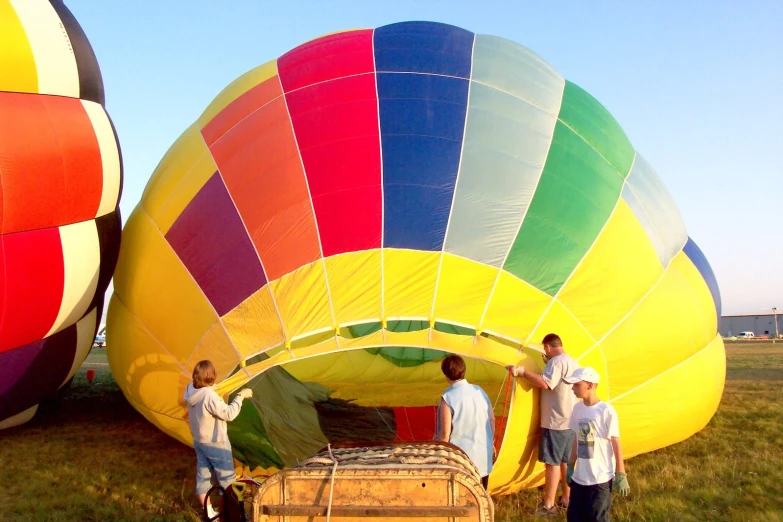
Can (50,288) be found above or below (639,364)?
above

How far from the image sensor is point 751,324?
6022 cm

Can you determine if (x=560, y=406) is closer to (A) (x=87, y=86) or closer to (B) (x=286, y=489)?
(B) (x=286, y=489)

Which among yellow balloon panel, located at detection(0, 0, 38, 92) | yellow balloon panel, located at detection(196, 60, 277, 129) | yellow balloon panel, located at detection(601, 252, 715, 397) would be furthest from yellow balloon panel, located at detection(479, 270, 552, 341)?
yellow balloon panel, located at detection(0, 0, 38, 92)

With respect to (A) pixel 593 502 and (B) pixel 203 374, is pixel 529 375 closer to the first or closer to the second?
(A) pixel 593 502

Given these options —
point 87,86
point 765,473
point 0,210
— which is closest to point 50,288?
point 0,210

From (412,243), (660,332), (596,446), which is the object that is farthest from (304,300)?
(660,332)

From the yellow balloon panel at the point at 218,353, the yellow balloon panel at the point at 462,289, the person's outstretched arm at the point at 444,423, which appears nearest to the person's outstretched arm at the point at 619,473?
the person's outstretched arm at the point at 444,423

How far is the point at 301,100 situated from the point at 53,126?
73.1 inches

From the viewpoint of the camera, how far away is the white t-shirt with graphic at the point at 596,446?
3336mm

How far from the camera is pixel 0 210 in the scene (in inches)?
197

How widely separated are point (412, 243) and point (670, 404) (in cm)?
229

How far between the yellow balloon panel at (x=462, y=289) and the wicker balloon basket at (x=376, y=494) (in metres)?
1.77

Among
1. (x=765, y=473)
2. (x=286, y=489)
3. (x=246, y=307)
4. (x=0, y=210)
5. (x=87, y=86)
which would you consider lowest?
(x=765, y=473)

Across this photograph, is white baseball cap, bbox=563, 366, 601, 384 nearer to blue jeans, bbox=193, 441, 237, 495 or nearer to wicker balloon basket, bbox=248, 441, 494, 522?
wicker balloon basket, bbox=248, 441, 494, 522
